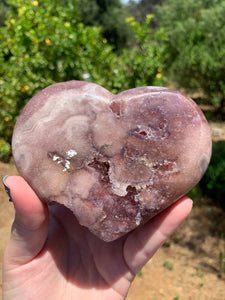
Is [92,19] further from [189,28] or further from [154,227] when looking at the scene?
[154,227]

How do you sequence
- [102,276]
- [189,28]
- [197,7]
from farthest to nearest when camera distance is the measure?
1. [197,7]
2. [189,28]
3. [102,276]

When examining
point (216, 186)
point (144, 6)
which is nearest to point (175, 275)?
point (216, 186)

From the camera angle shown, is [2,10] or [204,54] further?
[2,10]

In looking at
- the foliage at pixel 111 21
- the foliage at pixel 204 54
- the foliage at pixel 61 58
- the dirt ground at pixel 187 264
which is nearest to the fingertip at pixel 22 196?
the dirt ground at pixel 187 264

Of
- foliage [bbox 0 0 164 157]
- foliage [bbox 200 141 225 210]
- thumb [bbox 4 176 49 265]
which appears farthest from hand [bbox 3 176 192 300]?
foliage [bbox 200 141 225 210]

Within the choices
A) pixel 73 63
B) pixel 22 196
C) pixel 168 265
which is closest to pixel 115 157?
pixel 22 196

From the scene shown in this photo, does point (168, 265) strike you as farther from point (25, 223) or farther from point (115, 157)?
point (25, 223)
